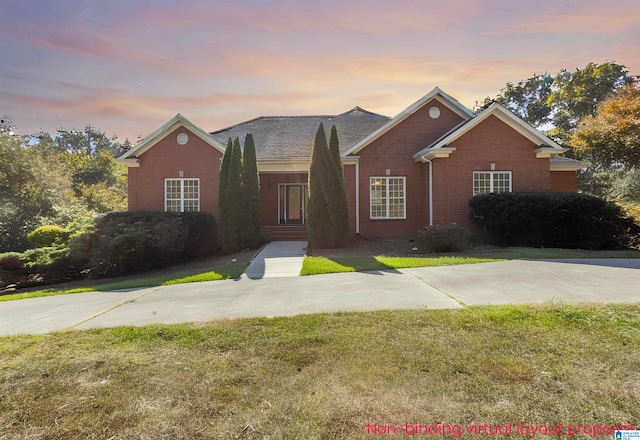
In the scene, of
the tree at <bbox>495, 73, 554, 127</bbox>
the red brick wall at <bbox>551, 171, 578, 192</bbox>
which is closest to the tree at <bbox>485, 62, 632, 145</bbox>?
the tree at <bbox>495, 73, 554, 127</bbox>

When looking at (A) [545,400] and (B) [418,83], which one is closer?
(A) [545,400]

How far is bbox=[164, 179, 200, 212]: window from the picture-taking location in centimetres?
1634

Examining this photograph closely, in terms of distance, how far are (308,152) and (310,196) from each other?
4.92 meters

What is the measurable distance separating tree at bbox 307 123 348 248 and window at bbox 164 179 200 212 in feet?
19.9

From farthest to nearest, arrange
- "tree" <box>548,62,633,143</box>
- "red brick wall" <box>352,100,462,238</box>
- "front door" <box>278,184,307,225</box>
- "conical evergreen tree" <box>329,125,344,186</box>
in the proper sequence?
"tree" <box>548,62,633,143</box>
"front door" <box>278,184,307,225</box>
"red brick wall" <box>352,100,462,238</box>
"conical evergreen tree" <box>329,125,344,186</box>

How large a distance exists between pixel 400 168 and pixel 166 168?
10.7 metres

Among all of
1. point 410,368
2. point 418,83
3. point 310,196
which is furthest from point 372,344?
point 418,83

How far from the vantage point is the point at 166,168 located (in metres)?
16.3

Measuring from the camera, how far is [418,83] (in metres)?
15.5

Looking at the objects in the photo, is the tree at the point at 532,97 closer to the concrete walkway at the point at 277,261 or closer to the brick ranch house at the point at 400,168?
the brick ranch house at the point at 400,168

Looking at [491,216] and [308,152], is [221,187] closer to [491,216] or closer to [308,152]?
[308,152]

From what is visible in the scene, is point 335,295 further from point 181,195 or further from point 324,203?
point 181,195

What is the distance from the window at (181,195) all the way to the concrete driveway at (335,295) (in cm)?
852

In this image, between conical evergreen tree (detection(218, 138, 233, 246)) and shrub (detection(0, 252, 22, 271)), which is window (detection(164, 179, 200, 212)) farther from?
shrub (detection(0, 252, 22, 271))
